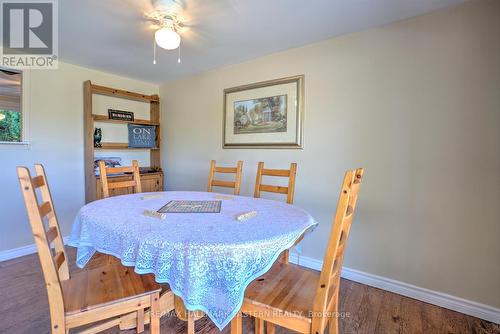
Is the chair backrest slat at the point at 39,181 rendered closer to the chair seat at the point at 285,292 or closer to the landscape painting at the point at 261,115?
the chair seat at the point at 285,292

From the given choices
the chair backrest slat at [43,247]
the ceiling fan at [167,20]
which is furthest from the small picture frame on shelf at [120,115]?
the chair backrest slat at [43,247]

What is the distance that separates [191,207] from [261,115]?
1536mm

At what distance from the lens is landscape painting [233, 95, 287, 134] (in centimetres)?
260

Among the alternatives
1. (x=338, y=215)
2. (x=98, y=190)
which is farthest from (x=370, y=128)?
(x=98, y=190)

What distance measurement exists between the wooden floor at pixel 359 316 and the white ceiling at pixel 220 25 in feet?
7.08


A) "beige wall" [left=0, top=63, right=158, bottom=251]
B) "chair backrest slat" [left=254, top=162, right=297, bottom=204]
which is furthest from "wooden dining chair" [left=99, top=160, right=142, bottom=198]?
"beige wall" [left=0, top=63, right=158, bottom=251]

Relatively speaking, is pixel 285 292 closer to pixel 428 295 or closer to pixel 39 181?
pixel 39 181

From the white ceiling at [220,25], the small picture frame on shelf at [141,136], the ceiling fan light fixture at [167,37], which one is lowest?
the small picture frame on shelf at [141,136]

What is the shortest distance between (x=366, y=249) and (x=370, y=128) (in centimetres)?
104

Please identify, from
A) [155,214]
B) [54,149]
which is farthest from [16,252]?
[155,214]

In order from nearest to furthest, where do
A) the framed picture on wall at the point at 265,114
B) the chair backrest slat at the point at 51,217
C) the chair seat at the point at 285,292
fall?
the chair seat at the point at 285,292 → the chair backrest slat at the point at 51,217 → the framed picture on wall at the point at 265,114

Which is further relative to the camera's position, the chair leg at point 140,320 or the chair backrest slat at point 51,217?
the chair leg at point 140,320

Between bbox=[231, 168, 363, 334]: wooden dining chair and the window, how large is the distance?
Answer: 2.98 m

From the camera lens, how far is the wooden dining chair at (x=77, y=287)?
3.22ft
